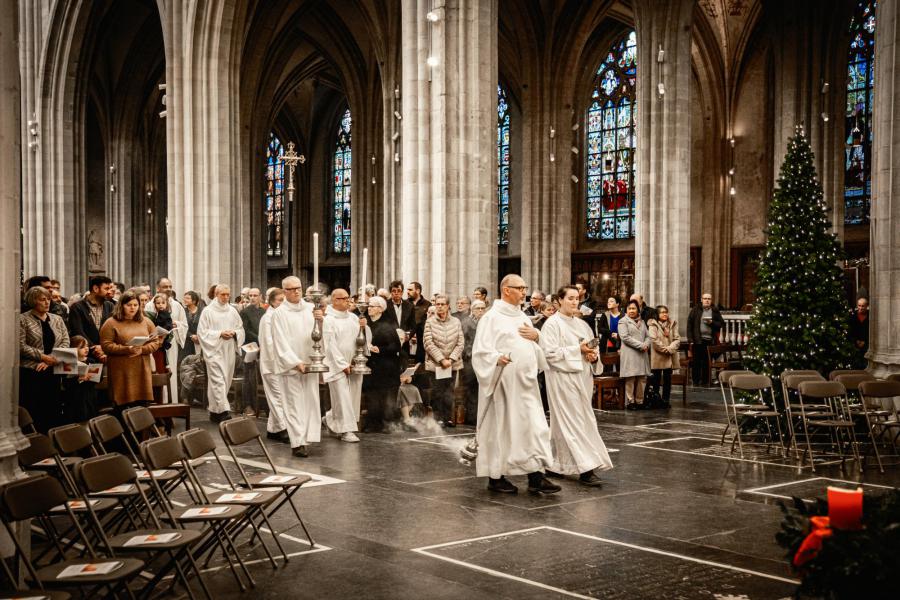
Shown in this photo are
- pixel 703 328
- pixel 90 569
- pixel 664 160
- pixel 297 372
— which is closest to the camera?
pixel 90 569

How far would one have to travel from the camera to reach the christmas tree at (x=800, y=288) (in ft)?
36.2

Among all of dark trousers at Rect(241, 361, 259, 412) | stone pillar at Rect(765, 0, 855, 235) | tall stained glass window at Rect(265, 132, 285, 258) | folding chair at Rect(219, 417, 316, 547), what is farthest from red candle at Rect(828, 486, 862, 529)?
tall stained glass window at Rect(265, 132, 285, 258)

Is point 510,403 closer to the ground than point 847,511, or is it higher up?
closer to the ground

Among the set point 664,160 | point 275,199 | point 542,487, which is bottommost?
point 542,487

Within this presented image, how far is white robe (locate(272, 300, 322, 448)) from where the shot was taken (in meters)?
10.4

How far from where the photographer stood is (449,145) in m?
15.9

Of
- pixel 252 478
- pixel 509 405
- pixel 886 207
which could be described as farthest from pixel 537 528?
pixel 886 207

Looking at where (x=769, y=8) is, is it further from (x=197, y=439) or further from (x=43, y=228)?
(x=197, y=439)

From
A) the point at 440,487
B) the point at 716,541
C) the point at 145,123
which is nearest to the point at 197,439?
the point at 440,487

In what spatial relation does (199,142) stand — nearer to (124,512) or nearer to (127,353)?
(127,353)

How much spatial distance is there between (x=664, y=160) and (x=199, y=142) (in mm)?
10965

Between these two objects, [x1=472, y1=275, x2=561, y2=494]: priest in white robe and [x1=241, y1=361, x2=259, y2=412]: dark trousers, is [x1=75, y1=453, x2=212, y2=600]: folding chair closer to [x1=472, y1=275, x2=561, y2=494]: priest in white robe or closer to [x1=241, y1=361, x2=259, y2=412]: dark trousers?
[x1=472, y1=275, x2=561, y2=494]: priest in white robe

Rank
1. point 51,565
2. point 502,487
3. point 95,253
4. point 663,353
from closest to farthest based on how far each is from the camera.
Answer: point 51,565, point 502,487, point 663,353, point 95,253

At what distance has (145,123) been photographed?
39.9 metres
